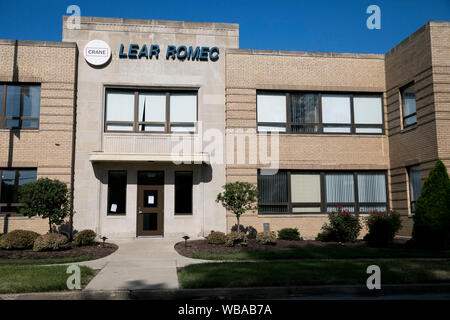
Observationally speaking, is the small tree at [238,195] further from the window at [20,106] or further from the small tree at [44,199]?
the window at [20,106]

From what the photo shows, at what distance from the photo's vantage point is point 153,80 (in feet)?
61.0

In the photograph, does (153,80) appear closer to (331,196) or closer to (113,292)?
(331,196)

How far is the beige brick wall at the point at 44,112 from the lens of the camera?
17.2m

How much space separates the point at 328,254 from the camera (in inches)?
518

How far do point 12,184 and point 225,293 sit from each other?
501 inches

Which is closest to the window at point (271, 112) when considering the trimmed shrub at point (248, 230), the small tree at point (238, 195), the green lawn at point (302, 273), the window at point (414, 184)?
the small tree at point (238, 195)

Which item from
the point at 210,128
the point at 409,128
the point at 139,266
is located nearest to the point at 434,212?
the point at 409,128

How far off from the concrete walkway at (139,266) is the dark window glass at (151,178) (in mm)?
2720

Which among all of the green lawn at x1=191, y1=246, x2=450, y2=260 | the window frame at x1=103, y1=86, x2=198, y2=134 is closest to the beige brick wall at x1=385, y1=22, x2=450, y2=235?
the green lawn at x1=191, y1=246, x2=450, y2=260

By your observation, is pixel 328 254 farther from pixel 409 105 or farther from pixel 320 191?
pixel 409 105
